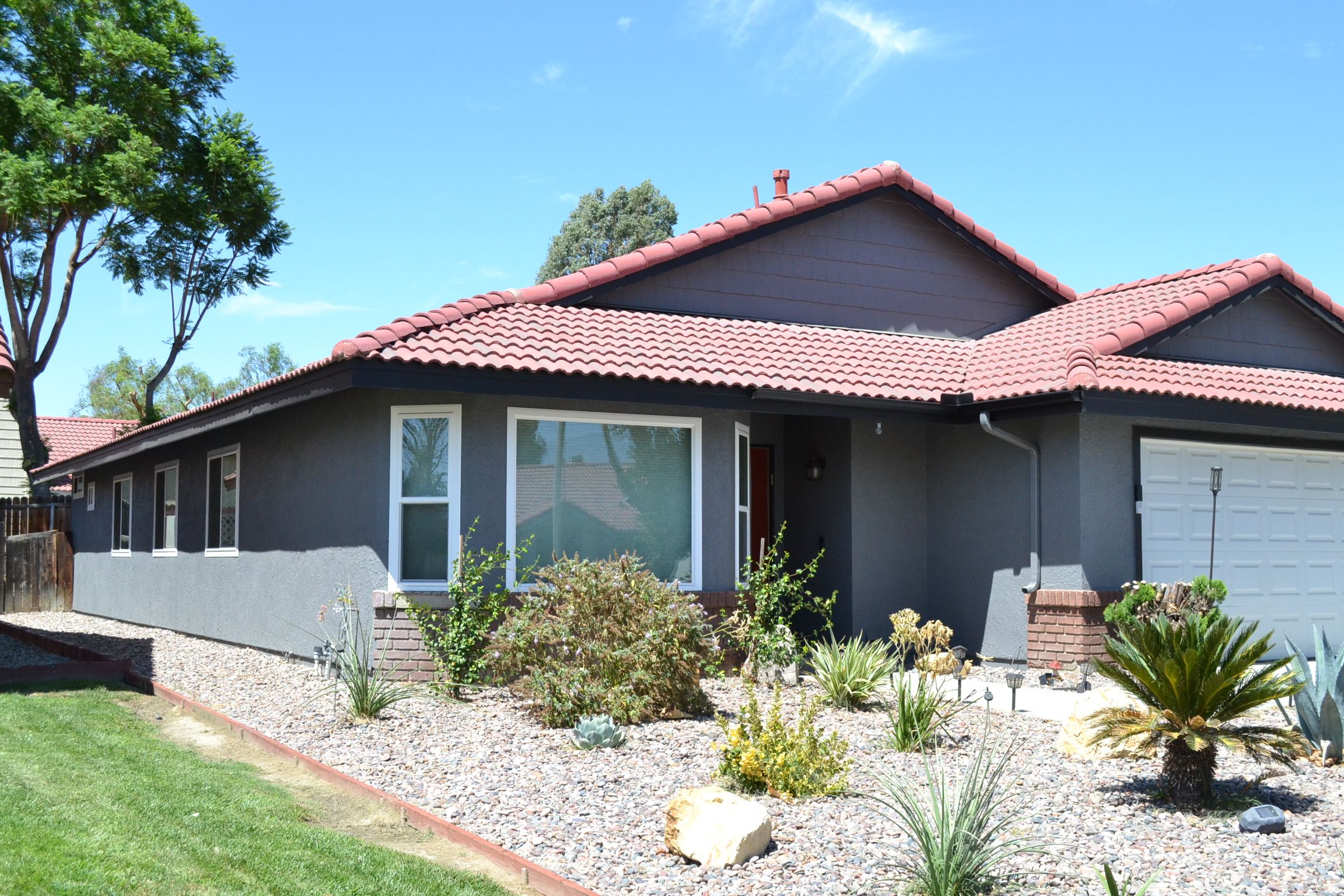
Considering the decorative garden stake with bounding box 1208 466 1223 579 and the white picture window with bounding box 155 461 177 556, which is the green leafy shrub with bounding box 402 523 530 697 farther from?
the white picture window with bounding box 155 461 177 556

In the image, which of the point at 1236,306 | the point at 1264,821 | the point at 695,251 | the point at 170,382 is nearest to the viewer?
the point at 1264,821

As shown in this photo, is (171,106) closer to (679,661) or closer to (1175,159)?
(1175,159)

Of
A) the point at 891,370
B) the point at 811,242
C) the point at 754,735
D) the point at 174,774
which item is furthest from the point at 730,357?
the point at 174,774

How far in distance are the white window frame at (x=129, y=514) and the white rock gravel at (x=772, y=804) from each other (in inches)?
437

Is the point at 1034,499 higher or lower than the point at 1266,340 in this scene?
lower

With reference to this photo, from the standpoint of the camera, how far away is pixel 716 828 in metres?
5.70

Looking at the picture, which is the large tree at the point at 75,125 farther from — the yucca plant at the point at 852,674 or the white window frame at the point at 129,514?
the yucca plant at the point at 852,674

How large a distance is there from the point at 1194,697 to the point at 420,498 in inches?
281

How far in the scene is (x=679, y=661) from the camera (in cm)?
923

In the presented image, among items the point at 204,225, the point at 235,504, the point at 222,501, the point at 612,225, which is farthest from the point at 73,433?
the point at 612,225

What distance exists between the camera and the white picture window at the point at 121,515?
66.9 ft

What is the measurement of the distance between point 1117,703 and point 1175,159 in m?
14.5

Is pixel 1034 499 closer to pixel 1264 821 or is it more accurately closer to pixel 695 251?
pixel 695 251

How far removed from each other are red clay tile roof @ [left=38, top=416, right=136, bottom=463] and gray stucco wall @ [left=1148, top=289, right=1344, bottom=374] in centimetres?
2445
